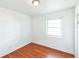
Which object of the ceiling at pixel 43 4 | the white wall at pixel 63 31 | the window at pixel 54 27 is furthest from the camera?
the window at pixel 54 27

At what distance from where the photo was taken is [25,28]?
403 centimetres

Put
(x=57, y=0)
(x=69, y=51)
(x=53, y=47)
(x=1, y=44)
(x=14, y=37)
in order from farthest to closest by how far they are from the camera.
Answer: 1. (x=53, y=47)
2. (x=14, y=37)
3. (x=69, y=51)
4. (x=1, y=44)
5. (x=57, y=0)

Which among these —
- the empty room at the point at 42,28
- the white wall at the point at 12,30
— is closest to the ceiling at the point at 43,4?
the empty room at the point at 42,28

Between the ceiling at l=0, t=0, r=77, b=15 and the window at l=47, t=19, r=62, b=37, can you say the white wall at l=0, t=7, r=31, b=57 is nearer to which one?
the ceiling at l=0, t=0, r=77, b=15

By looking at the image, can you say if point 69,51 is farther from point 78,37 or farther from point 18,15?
point 18,15

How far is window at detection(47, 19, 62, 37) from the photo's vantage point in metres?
3.17

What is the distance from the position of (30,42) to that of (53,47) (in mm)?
1873

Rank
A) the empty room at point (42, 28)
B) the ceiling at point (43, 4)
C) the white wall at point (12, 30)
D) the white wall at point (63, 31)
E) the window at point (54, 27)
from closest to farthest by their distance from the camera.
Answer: the ceiling at point (43, 4) < the empty room at point (42, 28) < the white wall at point (12, 30) < the white wall at point (63, 31) < the window at point (54, 27)

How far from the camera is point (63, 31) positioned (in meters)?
2.95

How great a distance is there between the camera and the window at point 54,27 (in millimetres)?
3174

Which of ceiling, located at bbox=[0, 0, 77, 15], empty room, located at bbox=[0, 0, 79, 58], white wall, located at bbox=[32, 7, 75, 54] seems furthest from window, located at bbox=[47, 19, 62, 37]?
ceiling, located at bbox=[0, 0, 77, 15]

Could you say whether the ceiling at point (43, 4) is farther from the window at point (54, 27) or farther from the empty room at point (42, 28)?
the window at point (54, 27)

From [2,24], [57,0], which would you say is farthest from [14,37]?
[57,0]

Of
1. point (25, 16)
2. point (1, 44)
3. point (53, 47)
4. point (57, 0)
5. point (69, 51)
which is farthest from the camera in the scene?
point (25, 16)
